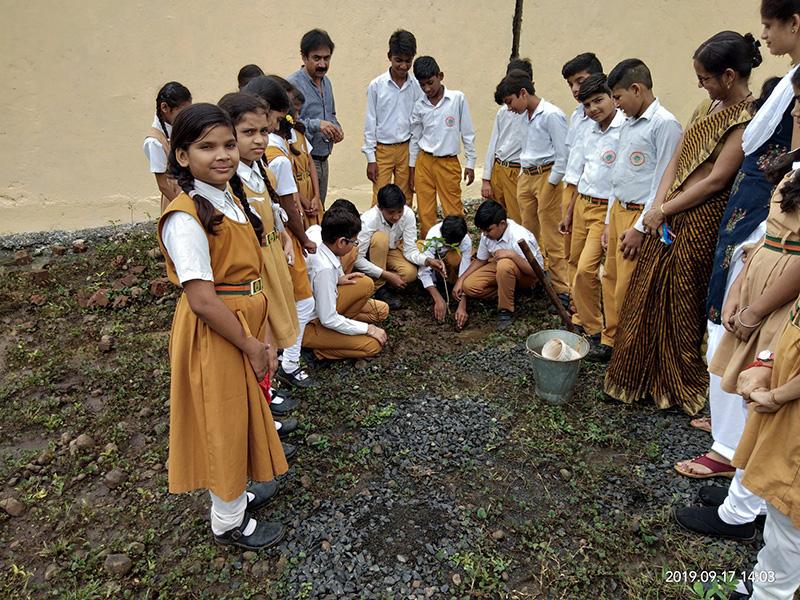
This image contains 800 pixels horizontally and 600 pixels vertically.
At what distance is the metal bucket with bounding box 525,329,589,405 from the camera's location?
3234 mm

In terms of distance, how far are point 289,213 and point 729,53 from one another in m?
2.34

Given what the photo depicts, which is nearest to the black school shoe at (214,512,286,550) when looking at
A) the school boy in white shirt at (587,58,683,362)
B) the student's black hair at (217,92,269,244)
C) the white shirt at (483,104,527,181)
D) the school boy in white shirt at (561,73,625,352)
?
the student's black hair at (217,92,269,244)

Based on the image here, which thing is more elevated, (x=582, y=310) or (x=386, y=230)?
(x=386, y=230)

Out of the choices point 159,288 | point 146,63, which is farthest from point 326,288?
point 146,63

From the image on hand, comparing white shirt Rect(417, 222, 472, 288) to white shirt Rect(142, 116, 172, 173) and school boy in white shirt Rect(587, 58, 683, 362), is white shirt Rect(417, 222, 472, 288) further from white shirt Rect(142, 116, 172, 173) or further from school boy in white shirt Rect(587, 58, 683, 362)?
white shirt Rect(142, 116, 172, 173)

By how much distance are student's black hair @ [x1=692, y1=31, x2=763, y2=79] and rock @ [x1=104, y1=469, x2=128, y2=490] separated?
3.45 m

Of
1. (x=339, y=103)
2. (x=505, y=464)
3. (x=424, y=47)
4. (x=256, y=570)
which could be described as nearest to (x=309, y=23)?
(x=339, y=103)

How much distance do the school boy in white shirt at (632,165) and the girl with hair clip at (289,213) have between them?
186 centimetres

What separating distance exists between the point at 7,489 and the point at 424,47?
221 inches

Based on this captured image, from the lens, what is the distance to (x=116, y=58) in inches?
217

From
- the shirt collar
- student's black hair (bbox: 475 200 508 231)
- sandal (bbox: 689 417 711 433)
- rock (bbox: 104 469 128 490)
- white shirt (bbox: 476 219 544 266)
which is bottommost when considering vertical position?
rock (bbox: 104 469 128 490)

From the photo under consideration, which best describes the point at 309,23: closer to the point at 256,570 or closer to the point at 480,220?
the point at 480,220

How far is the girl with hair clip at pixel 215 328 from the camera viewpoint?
1.97 m

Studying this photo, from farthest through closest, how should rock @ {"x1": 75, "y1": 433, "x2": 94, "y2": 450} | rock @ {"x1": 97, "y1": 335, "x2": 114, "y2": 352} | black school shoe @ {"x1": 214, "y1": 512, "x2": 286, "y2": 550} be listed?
rock @ {"x1": 97, "y1": 335, "x2": 114, "y2": 352} < rock @ {"x1": 75, "y1": 433, "x2": 94, "y2": 450} < black school shoe @ {"x1": 214, "y1": 512, "x2": 286, "y2": 550}
